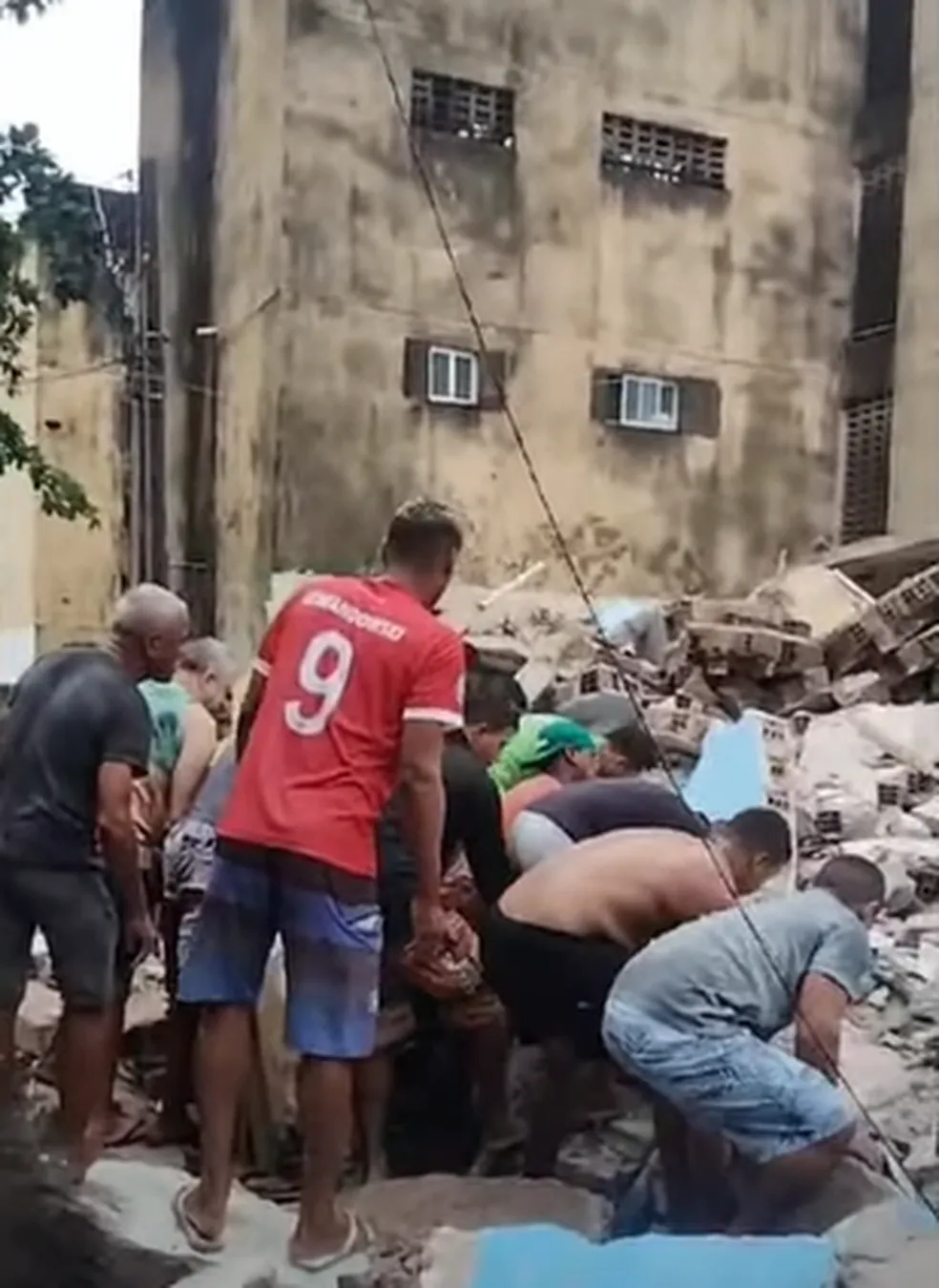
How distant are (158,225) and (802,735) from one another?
5.94 feet

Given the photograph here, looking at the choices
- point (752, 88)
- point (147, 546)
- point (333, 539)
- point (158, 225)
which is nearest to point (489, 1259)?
point (333, 539)

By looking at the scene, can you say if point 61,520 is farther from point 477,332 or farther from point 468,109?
point 468,109

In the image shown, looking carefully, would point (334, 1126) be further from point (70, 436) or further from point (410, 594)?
point (70, 436)

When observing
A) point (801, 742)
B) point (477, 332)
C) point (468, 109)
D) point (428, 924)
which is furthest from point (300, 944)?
point (801, 742)

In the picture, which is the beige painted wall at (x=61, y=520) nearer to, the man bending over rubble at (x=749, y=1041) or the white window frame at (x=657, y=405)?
the white window frame at (x=657, y=405)

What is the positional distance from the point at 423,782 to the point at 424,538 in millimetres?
331

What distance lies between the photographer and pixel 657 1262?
2.04m

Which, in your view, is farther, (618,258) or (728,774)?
(728,774)

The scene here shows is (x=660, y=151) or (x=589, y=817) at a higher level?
(x=660, y=151)

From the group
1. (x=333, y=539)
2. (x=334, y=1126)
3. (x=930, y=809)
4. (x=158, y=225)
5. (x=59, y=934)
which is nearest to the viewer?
(x=334, y=1126)

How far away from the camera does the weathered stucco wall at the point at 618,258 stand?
2.91 meters

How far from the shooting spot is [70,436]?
2.90m

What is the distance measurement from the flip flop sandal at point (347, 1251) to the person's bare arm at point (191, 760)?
0.84 meters

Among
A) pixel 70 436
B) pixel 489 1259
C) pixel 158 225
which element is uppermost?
pixel 158 225
